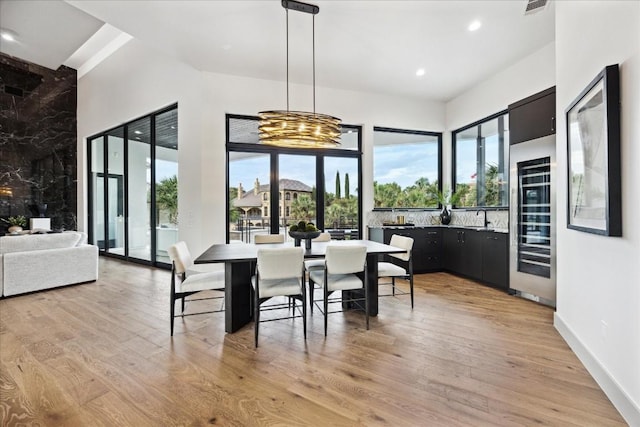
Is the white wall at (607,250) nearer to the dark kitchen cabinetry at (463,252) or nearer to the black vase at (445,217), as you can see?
the dark kitchen cabinetry at (463,252)

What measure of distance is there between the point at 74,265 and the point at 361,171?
198 inches

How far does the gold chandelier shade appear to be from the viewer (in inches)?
132

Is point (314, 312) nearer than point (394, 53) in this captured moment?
Yes

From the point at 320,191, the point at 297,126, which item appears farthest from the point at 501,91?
the point at 297,126

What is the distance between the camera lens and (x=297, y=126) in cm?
339

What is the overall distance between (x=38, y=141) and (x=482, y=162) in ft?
32.2

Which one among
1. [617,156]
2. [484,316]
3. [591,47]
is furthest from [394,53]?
[484,316]

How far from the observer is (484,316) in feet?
11.4

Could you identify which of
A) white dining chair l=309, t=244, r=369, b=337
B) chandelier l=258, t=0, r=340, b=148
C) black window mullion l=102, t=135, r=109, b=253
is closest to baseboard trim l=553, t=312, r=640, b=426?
white dining chair l=309, t=244, r=369, b=337

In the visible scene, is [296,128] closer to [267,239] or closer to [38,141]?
[267,239]

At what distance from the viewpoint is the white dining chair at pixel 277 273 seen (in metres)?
2.78

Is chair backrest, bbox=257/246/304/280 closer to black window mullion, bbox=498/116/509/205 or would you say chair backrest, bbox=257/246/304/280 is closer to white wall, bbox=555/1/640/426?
white wall, bbox=555/1/640/426

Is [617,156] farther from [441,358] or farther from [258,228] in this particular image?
[258,228]

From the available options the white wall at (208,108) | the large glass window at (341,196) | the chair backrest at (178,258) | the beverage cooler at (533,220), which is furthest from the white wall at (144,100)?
the beverage cooler at (533,220)
